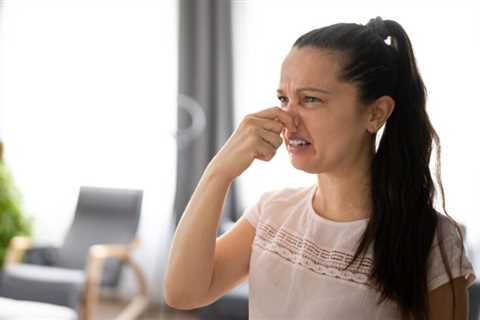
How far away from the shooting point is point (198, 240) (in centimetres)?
118

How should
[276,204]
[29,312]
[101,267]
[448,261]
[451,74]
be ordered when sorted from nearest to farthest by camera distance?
[448,261]
[276,204]
[29,312]
[451,74]
[101,267]

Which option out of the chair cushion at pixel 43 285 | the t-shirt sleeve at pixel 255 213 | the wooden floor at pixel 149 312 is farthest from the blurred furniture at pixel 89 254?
the t-shirt sleeve at pixel 255 213

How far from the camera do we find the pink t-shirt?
1108 mm

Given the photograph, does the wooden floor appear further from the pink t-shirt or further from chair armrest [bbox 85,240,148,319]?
the pink t-shirt

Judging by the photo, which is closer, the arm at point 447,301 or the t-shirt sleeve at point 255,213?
the arm at point 447,301

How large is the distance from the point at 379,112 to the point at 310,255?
29cm

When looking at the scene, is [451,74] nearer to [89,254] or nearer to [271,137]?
[89,254]

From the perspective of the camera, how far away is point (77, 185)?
489cm

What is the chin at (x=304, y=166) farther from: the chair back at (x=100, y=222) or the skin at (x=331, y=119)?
the chair back at (x=100, y=222)

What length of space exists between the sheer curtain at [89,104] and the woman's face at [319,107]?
3373mm

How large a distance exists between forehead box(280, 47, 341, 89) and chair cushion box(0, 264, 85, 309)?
2627 millimetres

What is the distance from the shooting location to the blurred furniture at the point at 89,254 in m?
3.60

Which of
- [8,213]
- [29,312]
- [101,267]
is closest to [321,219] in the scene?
[29,312]

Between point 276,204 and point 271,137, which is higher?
point 271,137
